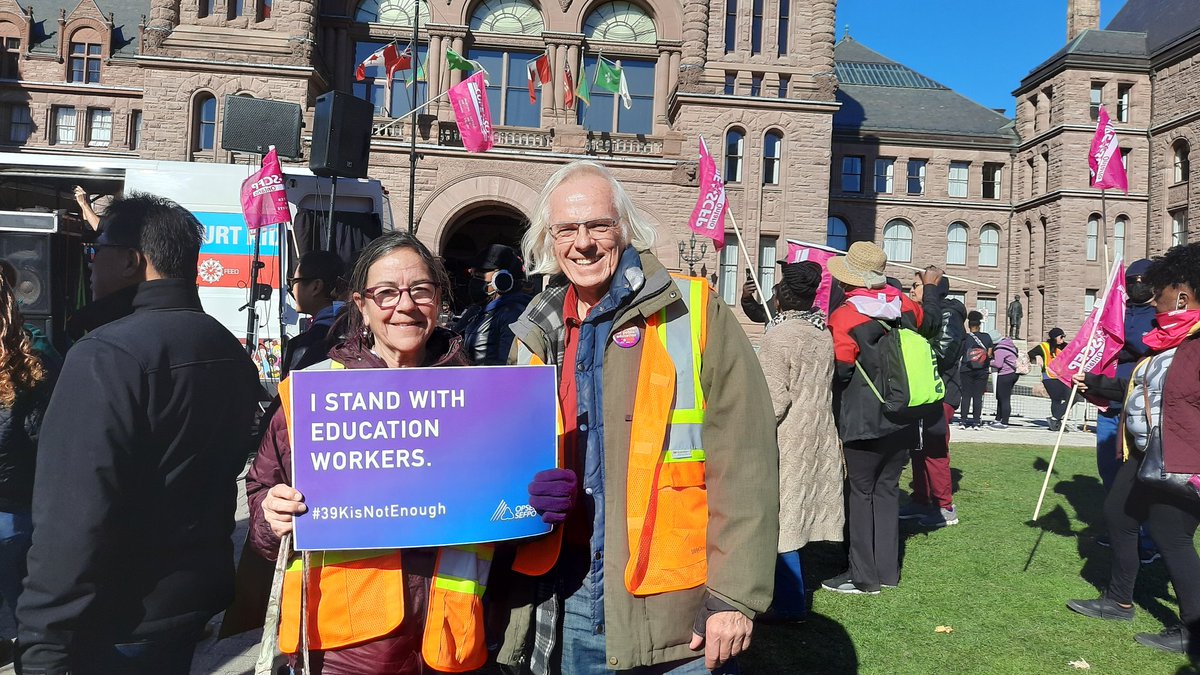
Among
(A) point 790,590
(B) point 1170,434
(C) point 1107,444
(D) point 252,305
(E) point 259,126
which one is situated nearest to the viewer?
(B) point 1170,434

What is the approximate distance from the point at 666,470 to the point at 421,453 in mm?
667

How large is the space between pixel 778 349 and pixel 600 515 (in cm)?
284

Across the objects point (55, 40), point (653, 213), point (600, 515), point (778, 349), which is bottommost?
point (600, 515)

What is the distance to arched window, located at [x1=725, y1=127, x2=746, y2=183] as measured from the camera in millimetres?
27922

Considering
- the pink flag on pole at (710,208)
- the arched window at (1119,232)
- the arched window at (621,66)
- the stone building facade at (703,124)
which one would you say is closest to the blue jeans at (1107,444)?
the pink flag on pole at (710,208)

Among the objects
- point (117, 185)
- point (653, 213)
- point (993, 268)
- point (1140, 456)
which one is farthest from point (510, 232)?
point (1140, 456)

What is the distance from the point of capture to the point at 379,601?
199 centimetres

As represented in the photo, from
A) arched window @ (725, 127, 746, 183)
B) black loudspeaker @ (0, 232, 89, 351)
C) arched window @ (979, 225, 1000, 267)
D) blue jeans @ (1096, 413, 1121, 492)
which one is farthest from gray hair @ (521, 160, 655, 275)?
arched window @ (979, 225, 1000, 267)

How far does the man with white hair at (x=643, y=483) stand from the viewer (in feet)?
6.62

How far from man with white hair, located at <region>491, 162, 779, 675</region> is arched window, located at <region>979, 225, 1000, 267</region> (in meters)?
43.6

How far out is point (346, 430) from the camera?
75.9 inches

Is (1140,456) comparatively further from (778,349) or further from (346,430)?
(346,430)

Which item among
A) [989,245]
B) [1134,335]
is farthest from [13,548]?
[989,245]

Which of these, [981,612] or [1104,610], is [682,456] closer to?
[981,612]
